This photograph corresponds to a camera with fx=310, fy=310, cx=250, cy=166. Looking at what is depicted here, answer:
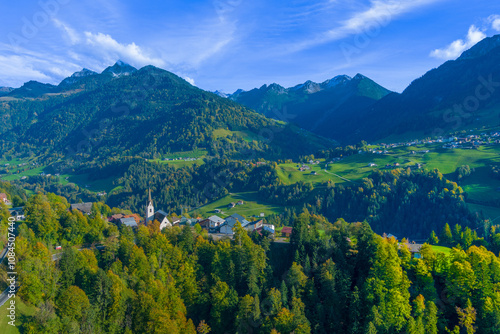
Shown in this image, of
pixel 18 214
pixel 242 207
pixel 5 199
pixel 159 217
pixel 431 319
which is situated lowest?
pixel 242 207

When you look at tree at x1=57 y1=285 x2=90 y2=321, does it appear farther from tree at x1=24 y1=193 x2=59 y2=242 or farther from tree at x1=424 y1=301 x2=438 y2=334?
tree at x1=424 y1=301 x2=438 y2=334

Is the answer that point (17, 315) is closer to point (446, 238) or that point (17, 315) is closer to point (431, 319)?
point (431, 319)

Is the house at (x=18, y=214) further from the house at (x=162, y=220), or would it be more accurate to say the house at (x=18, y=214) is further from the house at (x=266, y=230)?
the house at (x=266, y=230)

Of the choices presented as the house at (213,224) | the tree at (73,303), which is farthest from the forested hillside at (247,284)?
the house at (213,224)

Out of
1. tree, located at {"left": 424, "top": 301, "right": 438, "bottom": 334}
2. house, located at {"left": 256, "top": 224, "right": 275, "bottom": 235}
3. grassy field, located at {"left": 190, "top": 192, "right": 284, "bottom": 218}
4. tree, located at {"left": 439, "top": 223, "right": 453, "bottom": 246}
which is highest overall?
house, located at {"left": 256, "top": 224, "right": 275, "bottom": 235}

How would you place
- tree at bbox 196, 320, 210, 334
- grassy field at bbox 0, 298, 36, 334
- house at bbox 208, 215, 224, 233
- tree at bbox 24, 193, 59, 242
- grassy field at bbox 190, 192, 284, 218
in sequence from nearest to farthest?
grassy field at bbox 0, 298, 36, 334 → tree at bbox 196, 320, 210, 334 → tree at bbox 24, 193, 59, 242 → house at bbox 208, 215, 224, 233 → grassy field at bbox 190, 192, 284, 218

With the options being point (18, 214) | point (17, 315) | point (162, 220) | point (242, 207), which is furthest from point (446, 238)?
point (242, 207)

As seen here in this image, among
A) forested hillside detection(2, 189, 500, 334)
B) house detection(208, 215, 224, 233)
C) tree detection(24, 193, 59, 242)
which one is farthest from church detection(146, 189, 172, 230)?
tree detection(24, 193, 59, 242)
